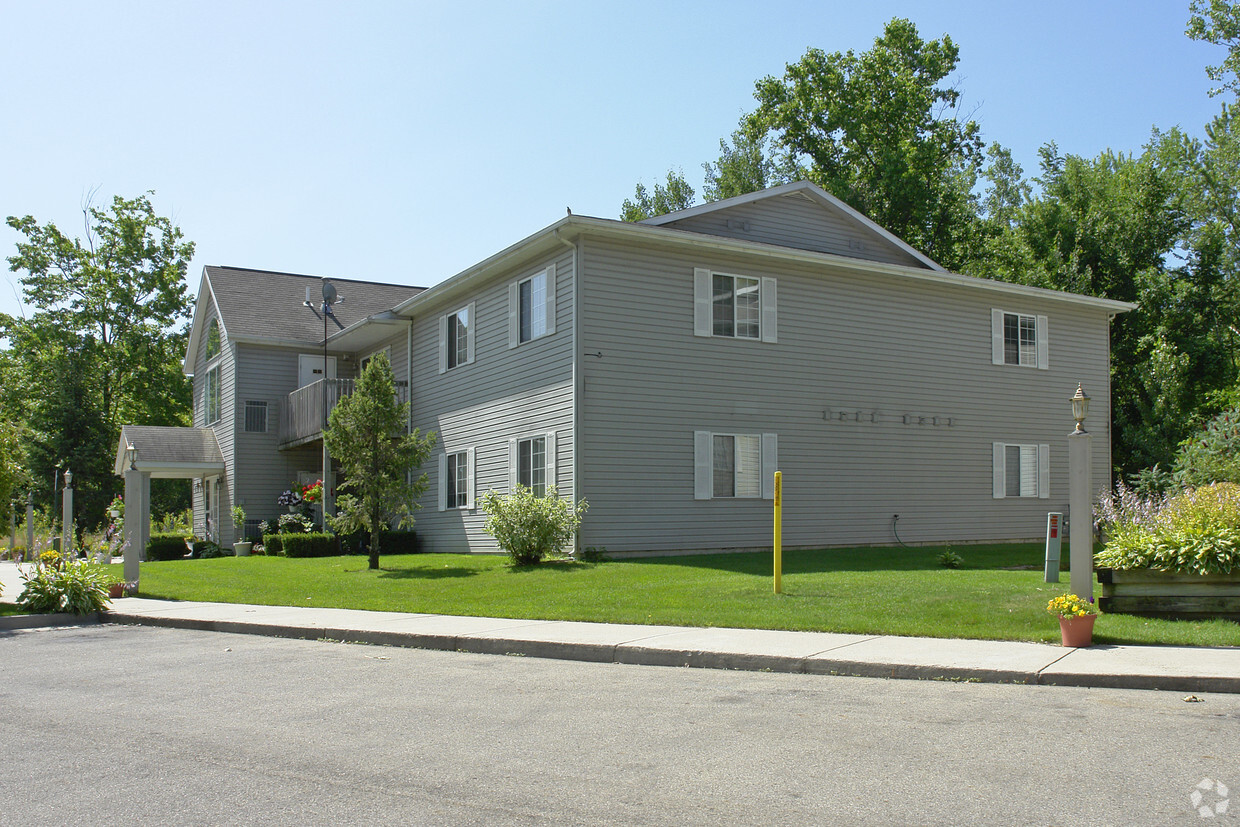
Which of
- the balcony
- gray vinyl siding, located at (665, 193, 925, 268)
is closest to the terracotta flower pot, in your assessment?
gray vinyl siding, located at (665, 193, 925, 268)

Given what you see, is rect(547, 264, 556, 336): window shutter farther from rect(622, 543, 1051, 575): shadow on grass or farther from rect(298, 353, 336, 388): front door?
rect(298, 353, 336, 388): front door

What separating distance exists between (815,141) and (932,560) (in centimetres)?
2740

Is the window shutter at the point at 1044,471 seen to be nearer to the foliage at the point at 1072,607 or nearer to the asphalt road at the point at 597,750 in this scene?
the foliage at the point at 1072,607

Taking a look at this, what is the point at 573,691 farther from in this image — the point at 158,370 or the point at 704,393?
the point at 158,370

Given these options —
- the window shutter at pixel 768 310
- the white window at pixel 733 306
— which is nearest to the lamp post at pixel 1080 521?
the white window at pixel 733 306

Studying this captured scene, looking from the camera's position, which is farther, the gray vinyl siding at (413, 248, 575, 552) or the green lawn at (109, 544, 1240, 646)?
the gray vinyl siding at (413, 248, 575, 552)

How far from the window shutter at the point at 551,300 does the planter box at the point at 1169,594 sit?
11.4 meters

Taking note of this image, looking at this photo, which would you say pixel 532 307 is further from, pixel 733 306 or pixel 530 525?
pixel 530 525

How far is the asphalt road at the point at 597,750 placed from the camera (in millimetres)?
4824

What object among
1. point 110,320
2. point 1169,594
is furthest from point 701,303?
point 110,320

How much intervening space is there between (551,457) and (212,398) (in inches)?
704

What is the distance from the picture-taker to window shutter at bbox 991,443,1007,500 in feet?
77.5

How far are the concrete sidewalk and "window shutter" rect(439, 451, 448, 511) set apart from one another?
10.7 m

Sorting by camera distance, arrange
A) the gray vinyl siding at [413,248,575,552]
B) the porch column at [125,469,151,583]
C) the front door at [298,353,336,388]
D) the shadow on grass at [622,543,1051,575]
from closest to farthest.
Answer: the shadow on grass at [622,543,1051,575] < the porch column at [125,469,151,583] < the gray vinyl siding at [413,248,575,552] < the front door at [298,353,336,388]
